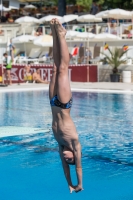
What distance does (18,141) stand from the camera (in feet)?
30.3

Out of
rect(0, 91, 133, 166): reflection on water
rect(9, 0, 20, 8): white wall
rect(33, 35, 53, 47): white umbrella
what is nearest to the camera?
rect(0, 91, 133, 166): reflection on water

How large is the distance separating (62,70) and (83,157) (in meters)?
3.39

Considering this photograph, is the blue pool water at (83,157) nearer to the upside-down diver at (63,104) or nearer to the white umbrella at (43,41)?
the upside-down diver at (63,104)

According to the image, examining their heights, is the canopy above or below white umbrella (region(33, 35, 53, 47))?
above

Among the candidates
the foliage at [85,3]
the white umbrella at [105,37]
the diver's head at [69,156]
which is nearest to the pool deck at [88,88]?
the white umbrella at [105,37]

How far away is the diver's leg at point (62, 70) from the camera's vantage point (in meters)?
4.74

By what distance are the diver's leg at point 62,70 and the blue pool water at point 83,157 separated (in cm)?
168

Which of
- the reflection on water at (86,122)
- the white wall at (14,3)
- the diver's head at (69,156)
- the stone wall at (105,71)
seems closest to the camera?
the diver's head at (69,156)

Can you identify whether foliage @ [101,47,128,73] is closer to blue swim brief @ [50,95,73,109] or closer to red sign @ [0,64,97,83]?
red sign @ [0,64,97,83]

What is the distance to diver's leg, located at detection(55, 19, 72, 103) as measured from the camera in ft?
15.5

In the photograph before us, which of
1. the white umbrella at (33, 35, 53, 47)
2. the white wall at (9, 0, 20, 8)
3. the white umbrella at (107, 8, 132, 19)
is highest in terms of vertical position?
the white wall at (9, 0, 20, 8)

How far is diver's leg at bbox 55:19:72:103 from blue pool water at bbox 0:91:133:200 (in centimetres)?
168

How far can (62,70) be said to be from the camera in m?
4.81

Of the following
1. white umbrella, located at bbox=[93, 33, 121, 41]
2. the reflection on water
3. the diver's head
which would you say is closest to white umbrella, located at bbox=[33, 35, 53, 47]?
white umbrella, located at bbox=[93, 33, 121, 41]
